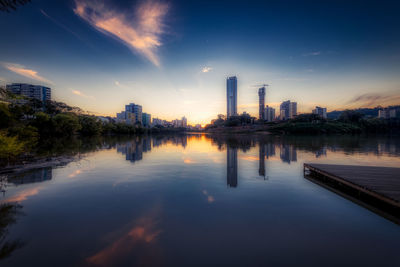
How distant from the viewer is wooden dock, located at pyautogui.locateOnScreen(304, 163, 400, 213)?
6.83 meters

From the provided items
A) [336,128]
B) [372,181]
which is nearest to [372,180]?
[372,181]

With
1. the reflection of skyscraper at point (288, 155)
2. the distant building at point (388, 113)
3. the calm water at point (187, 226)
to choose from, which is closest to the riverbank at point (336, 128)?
the reflection of skyscraper at point (288, 155)

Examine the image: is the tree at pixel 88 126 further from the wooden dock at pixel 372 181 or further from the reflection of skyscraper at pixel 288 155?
the wooden dock at pixel 372 181

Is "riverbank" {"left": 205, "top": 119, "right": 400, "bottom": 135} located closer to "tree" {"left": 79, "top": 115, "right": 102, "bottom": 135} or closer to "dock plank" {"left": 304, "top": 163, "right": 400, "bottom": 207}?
"dock plank" {"left": 304, "top": 163, "right": 400, "bottom": 207}

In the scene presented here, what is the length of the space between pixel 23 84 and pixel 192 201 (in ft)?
666

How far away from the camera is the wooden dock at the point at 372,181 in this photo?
6.83 metres

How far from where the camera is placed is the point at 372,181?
8297 mm

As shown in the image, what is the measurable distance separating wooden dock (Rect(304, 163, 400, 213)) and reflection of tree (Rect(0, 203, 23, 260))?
12.8m

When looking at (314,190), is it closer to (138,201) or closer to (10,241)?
(138,201)

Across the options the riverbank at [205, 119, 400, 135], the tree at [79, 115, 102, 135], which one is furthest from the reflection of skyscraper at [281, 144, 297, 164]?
the tree at [79, 115, 102, 135]

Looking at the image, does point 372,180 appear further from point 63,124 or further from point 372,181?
point 63,124

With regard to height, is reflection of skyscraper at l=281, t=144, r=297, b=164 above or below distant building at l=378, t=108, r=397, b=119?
below

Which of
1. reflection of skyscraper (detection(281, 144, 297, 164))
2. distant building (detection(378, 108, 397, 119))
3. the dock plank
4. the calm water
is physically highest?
distant building (detection(378, 108, 397, 119))

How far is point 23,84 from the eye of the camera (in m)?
139
